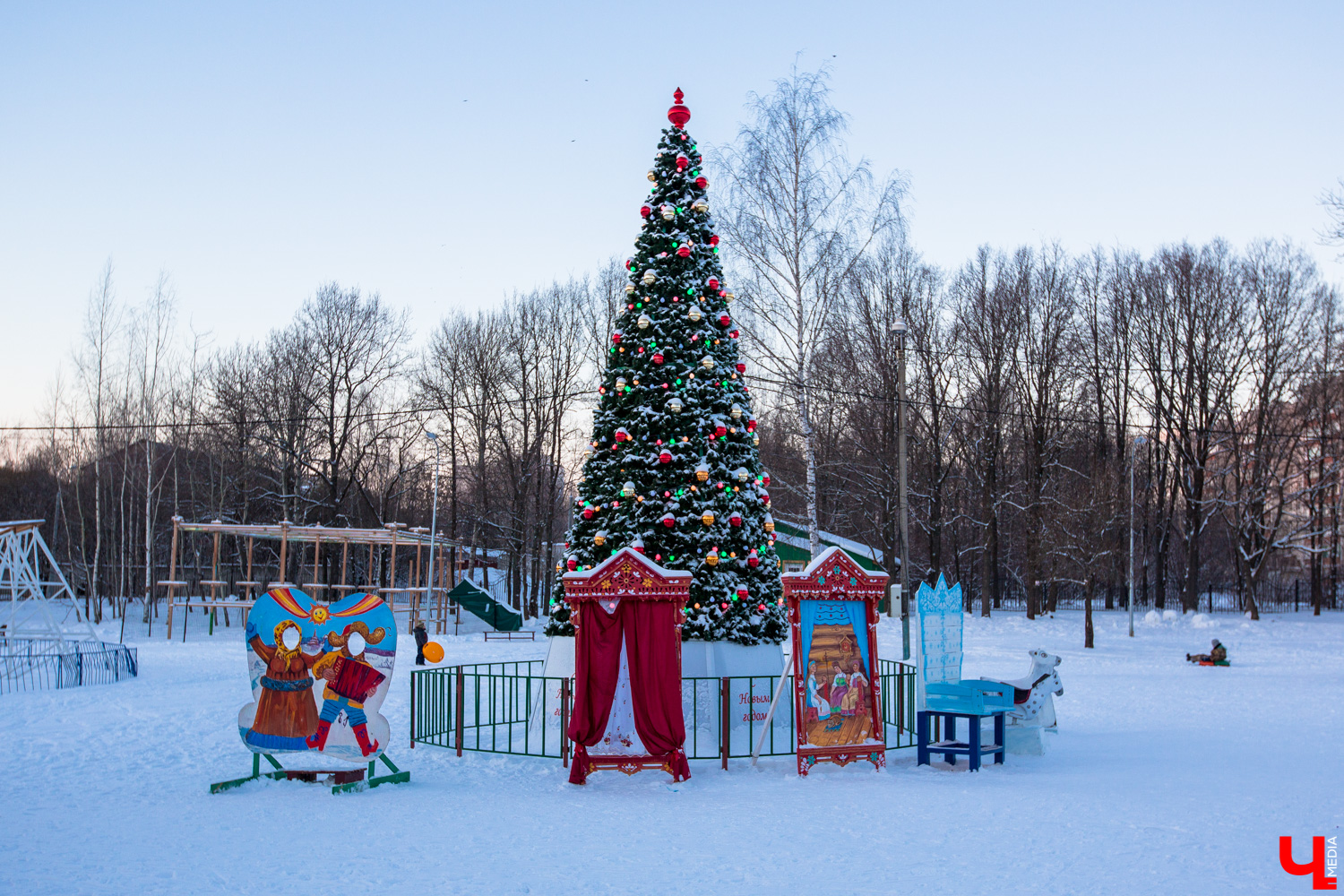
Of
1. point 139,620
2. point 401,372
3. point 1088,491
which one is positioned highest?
point 401,372

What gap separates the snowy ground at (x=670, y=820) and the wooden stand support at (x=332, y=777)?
14 centimetres

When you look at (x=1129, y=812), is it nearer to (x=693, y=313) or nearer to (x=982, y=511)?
(x=693, y=313)

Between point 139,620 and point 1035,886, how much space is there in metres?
40.7

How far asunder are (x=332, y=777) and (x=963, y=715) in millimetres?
6636

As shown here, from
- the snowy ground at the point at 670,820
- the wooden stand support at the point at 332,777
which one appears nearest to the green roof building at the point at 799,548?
the snowy ground at the point at 670,820

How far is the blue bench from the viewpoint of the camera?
406 inches

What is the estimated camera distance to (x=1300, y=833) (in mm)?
7469

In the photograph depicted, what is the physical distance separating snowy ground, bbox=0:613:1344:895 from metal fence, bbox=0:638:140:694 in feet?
12.1

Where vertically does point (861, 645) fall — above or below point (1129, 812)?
above

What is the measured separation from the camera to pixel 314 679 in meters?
9.12

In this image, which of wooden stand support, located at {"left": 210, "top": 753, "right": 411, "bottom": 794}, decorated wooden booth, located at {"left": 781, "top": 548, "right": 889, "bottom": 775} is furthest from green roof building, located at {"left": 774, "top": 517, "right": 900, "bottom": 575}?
wooden stand support, located at {"left": 210, "top": 753, "right": 411, "bottom": 794}

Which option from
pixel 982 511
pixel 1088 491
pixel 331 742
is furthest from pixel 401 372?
pixel 331 742

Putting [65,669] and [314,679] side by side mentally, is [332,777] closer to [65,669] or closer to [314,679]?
[314,679]

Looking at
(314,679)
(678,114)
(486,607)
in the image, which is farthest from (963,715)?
(486,607)
